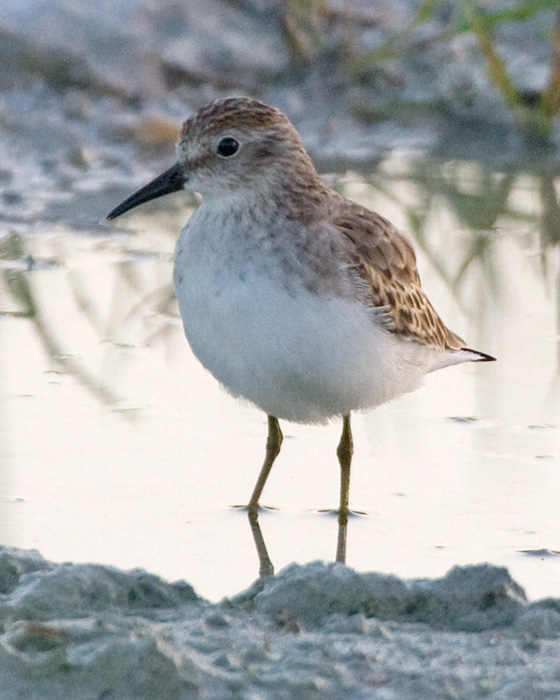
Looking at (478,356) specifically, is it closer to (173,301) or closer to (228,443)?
(228,443)

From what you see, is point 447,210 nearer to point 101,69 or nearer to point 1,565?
point 101,69

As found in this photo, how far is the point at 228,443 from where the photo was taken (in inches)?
213

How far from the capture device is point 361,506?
488cm

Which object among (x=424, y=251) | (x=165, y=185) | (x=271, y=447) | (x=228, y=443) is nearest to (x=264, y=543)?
(x=271, y=447)

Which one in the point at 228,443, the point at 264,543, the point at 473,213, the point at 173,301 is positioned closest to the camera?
the point at 264,543

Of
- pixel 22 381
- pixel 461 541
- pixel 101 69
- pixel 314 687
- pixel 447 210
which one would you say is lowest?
pixel 314 687

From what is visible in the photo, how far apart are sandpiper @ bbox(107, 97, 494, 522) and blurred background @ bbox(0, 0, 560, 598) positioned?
31cm

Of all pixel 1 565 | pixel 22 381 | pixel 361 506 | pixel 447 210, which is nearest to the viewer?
pixel 1 565

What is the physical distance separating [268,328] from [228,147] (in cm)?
82

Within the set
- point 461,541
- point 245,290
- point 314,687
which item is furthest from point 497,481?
point 314,687

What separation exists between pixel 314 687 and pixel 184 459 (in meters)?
1.99

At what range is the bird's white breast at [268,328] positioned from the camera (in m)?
4.41

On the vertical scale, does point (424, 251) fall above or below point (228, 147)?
above

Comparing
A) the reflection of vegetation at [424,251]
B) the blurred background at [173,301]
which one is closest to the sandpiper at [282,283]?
the blurred background at [173,301]
